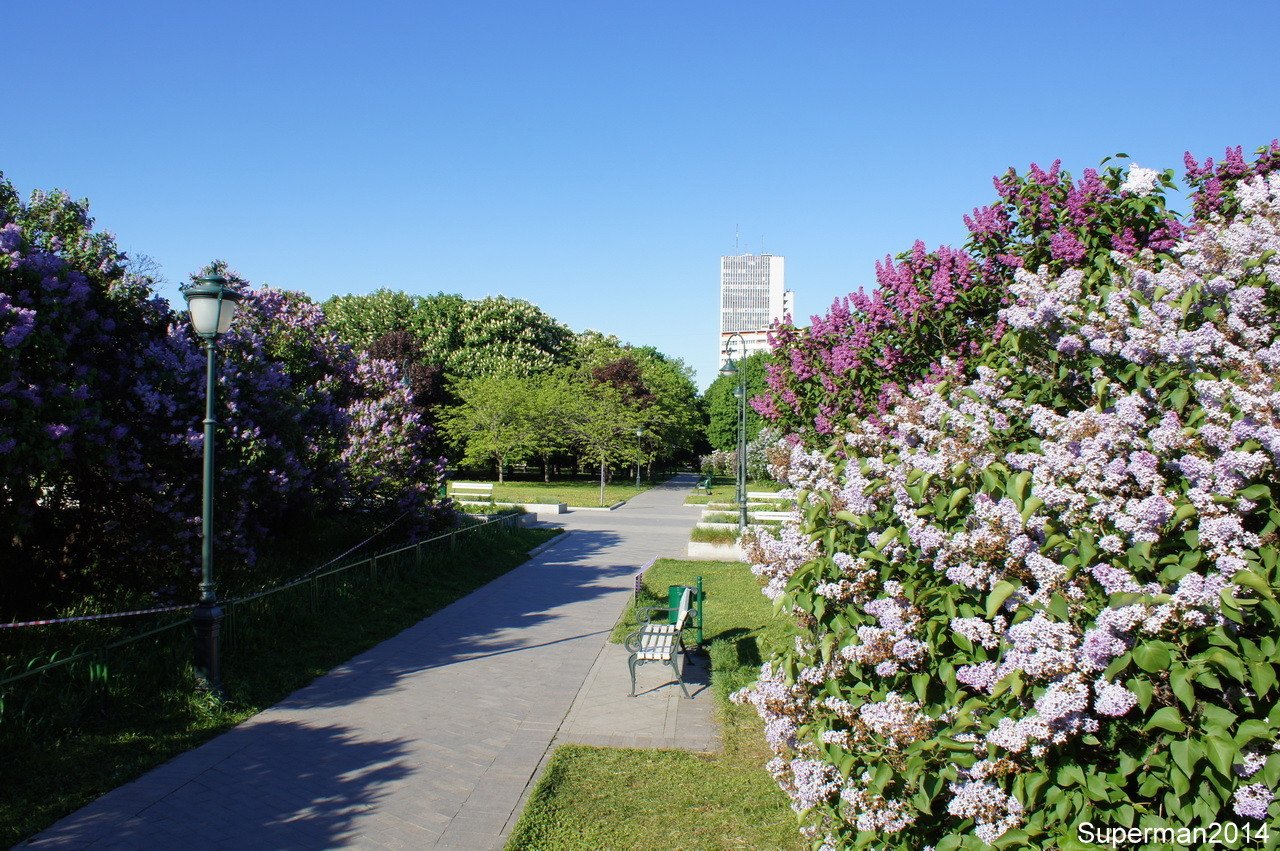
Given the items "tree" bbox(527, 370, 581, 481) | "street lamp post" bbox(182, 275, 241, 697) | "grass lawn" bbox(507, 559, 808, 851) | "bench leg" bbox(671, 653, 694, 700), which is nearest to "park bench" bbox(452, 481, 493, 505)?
"tree" bbox(527, 370, 581, 481)

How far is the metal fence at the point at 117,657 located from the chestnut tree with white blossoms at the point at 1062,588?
528cm

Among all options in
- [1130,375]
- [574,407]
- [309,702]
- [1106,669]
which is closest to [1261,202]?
[1130,375]

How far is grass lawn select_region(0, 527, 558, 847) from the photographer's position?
206 inches

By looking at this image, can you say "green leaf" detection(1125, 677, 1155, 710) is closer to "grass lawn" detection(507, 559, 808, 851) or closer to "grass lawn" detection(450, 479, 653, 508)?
"grass lawn" detection(507, 559, 808, 851)

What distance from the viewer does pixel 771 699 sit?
363 centimetres

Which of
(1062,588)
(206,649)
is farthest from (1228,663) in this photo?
(206,649)

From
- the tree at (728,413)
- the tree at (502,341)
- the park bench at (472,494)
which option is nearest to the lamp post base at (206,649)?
the park bench at (472,494)

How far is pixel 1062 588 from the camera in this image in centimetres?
273

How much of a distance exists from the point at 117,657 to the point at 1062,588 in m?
7.19

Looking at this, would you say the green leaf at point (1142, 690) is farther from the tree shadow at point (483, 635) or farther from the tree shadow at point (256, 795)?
the tree shadow at point (483, 635)

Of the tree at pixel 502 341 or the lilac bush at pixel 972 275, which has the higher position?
the tree at pixel 502 341

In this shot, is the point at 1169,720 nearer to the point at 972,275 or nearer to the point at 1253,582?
the point at 1253,582
